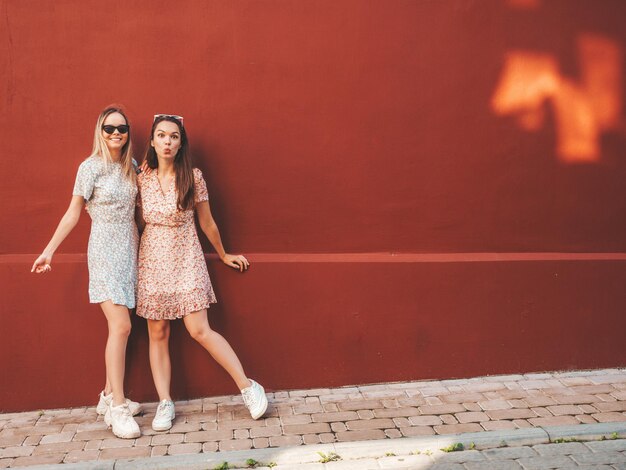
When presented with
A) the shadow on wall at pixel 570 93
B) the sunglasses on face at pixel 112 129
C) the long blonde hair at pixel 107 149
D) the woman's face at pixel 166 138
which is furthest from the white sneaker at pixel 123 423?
the shadow on wall at pixel 570 93

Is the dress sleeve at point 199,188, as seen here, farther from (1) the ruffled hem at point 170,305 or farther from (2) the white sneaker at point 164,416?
(2) the white sneaker at point 164,416

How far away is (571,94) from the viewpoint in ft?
18.9

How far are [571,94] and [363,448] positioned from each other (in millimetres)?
3246

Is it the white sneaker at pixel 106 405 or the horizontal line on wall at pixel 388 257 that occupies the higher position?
the horizontal line on wall at pixel 388 257

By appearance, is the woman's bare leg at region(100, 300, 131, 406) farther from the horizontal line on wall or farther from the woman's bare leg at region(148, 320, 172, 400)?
the horizontal line on wall

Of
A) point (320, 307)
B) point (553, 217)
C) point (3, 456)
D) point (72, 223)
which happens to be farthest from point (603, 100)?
point (3, 456)

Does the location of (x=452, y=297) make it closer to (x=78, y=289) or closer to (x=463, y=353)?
(x=463, y=353)

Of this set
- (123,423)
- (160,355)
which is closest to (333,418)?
(160,355)

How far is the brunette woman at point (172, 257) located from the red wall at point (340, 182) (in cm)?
33

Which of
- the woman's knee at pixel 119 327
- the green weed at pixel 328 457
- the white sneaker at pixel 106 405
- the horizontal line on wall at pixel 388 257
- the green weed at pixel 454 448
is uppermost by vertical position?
the horizontal line on wall at pixel 388 257

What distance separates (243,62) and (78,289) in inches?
78.9

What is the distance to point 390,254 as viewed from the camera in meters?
5.59

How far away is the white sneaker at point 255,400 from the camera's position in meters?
4.95

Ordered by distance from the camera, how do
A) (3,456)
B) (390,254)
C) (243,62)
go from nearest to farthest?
(3,456) → (243,62) → (390,254)
